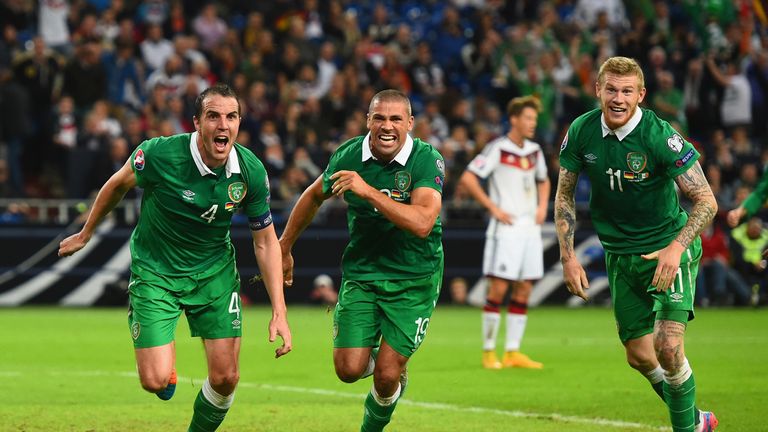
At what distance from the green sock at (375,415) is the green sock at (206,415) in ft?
3.16

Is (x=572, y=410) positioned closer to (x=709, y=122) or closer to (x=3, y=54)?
(x=3, y=54)

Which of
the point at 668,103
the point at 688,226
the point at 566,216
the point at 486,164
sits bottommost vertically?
the point at 668,103

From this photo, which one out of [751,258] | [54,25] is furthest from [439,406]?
[54,25]

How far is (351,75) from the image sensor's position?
79.9ft

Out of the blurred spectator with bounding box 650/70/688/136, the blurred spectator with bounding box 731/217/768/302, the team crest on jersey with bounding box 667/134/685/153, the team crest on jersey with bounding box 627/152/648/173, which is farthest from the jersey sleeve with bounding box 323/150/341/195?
the blurred spectator with bounding box 650/70/688/136

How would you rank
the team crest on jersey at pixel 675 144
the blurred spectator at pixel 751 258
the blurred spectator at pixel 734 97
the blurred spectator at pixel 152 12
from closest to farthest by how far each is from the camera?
the team crest on jersey at pixel 675 144 < the blurred spectator at pixel 751 258 < the blurred spectator at pixel 152 12 < the blurred spectator at pixel 734 97

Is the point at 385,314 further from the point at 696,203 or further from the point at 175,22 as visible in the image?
the point at 175,22

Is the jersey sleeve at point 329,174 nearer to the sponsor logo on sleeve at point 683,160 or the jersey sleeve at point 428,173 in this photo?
the jersey sleeve at point 428,173

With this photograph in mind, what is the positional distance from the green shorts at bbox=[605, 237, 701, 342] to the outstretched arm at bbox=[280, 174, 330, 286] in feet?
7.00

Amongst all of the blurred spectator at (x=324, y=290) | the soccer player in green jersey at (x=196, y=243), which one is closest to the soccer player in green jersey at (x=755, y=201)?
the soccer player in green jersey at (x=196, y=243)

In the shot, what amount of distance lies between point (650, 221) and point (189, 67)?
1572cm

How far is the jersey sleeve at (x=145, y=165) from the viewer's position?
8.33m

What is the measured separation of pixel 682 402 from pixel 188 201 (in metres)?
3.56

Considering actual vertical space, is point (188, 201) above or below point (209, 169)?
below
